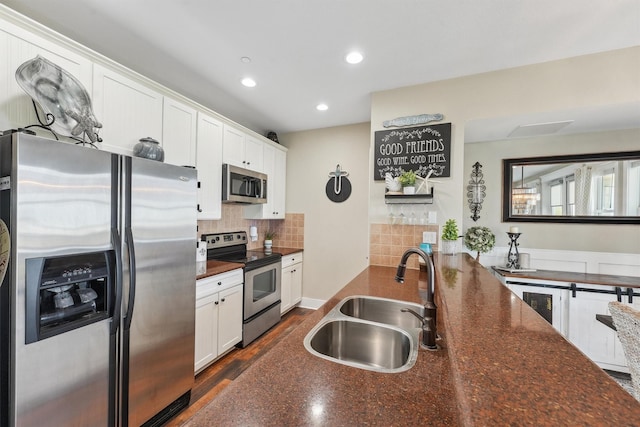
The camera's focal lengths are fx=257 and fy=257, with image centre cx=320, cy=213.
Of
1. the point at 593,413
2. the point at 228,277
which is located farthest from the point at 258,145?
the point at 593,413

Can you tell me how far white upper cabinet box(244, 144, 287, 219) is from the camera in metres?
3.54

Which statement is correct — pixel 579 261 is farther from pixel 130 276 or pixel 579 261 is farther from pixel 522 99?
pixel 130 276

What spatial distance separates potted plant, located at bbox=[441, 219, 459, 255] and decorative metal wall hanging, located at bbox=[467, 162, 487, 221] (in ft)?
3.02

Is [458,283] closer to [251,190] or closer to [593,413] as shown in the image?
[593,413]

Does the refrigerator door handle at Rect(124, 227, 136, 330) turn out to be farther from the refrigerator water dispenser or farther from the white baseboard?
the white baseboard

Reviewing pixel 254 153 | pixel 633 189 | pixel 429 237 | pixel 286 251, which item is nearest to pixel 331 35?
pixel 254 153

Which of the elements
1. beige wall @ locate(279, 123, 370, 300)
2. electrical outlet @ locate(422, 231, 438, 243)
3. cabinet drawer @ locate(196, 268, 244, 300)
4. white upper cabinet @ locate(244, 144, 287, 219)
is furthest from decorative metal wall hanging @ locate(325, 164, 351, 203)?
cabinet drawer @ locate(196, 268, 244, 300)

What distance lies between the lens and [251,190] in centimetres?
316

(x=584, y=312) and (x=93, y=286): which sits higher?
(x=93, y=286)

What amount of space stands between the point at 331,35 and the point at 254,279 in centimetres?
240

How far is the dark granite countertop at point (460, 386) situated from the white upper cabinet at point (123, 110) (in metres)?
1.79

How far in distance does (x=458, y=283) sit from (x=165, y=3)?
2386 mm

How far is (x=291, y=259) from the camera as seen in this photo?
12.0ft

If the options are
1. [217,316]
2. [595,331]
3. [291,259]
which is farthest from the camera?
[291,259]
